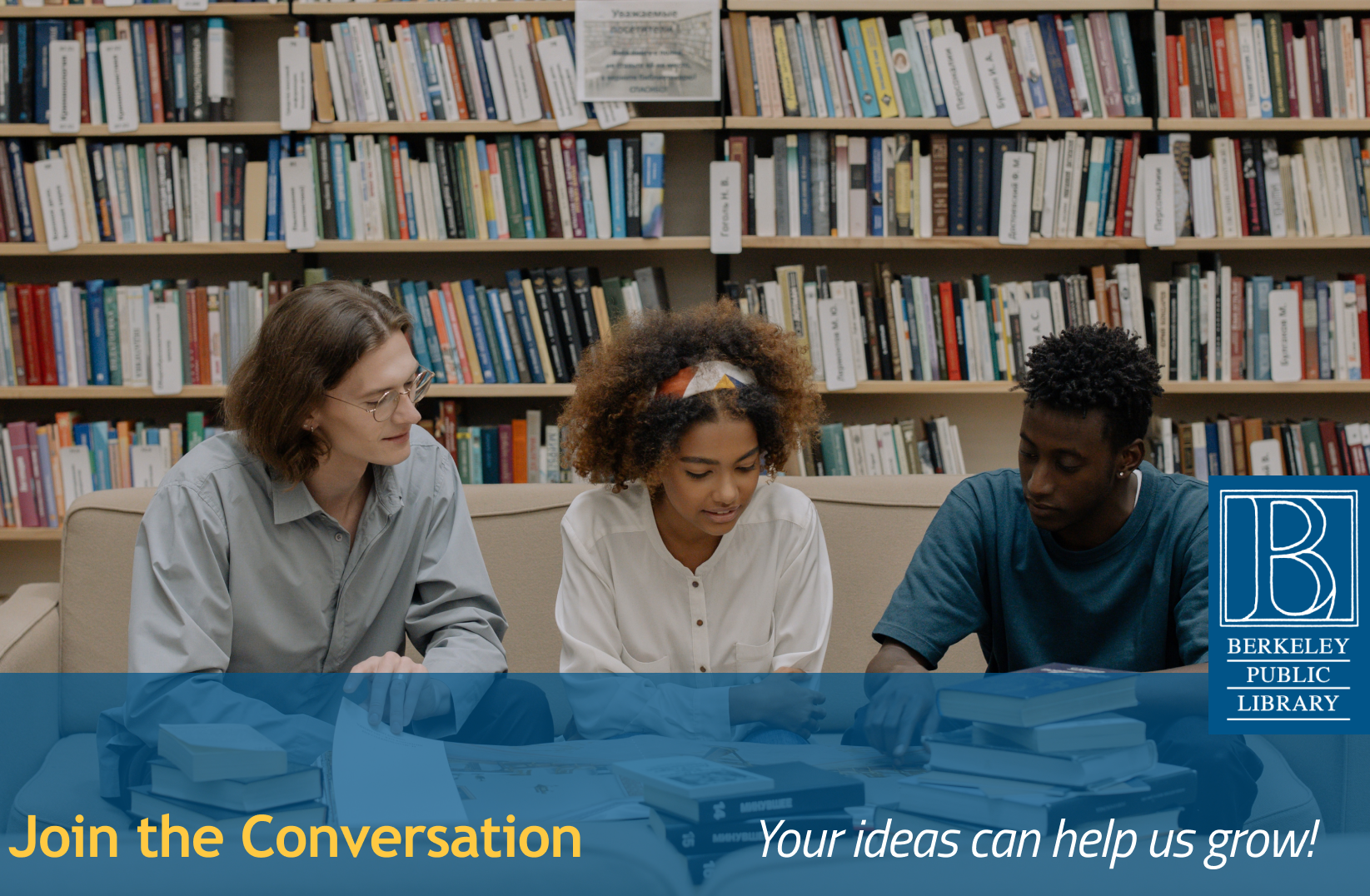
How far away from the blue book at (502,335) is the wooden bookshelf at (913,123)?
699mm

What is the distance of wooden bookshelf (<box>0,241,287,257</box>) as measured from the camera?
103 inches

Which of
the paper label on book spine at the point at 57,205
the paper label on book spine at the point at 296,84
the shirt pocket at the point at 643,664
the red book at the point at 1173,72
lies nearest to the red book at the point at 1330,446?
the red book at the point at 1173,72

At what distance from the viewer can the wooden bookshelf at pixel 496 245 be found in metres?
2.60

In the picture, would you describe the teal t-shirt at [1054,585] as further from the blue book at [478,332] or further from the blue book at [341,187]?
the blue book at [341,187]

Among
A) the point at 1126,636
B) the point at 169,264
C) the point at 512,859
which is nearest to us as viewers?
the point at 512,859

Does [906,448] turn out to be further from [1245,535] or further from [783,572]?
[1245,535]

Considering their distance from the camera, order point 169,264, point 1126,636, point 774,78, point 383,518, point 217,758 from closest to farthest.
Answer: point 217,758 → point 1126,636 → point 383,518 → point 774,78 → point 169,264

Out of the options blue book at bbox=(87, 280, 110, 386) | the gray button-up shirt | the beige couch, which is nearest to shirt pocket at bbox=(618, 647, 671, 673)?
the gray button-up shirt

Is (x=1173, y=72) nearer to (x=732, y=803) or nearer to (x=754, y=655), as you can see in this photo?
(x=754, y=655)

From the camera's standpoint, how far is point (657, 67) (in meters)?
2.59

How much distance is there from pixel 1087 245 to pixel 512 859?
2.37 m

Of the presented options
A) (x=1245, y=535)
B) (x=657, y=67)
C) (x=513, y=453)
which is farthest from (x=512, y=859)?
(x=657, y=67)

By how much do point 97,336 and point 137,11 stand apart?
2.58 ft
